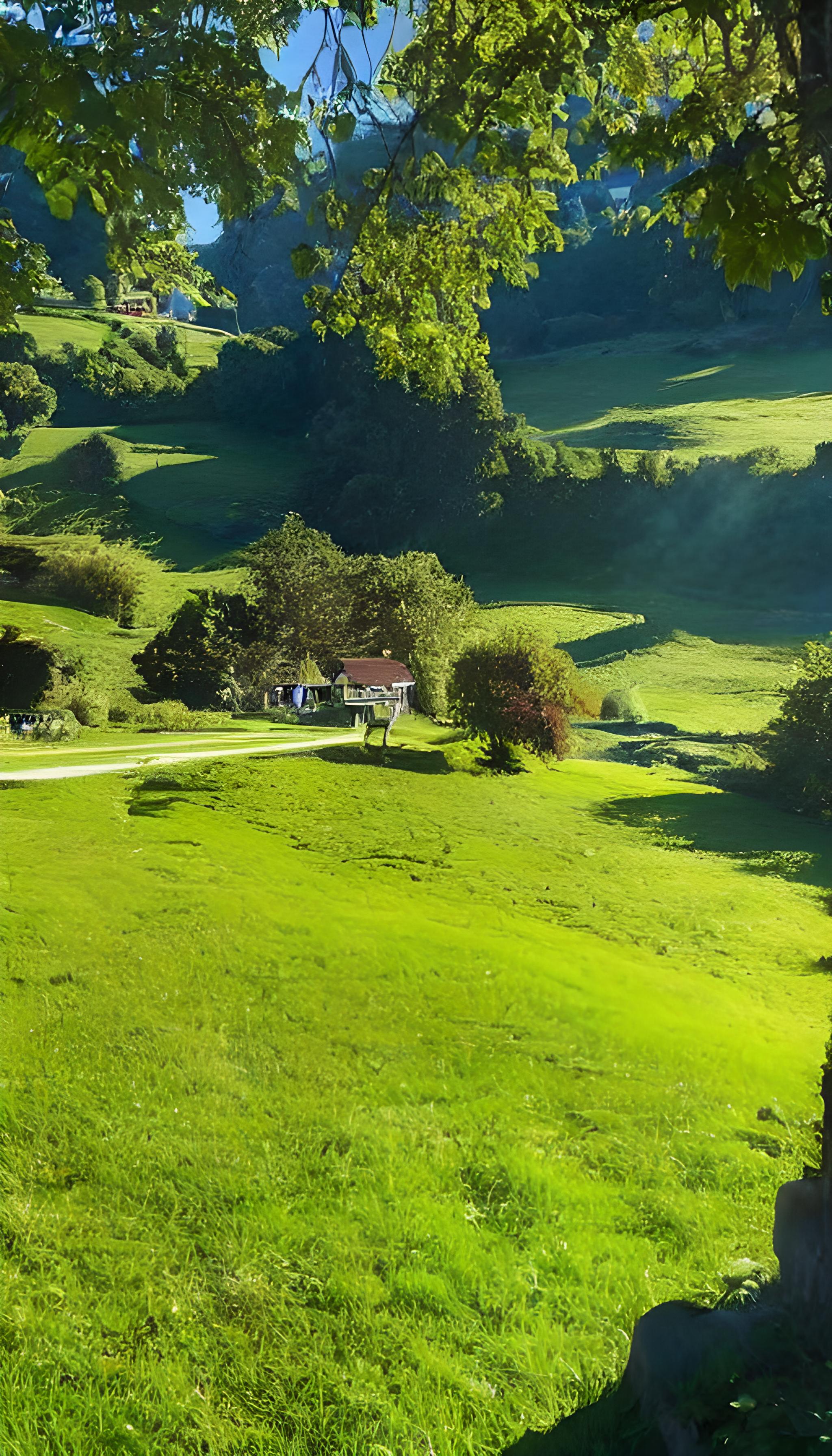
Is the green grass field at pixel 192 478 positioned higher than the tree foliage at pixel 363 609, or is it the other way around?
the green grass field at pixel 192 478

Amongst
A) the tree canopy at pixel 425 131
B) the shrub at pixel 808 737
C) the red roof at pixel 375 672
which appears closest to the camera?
the tree canopy at pixel 425 131

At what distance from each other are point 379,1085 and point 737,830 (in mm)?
1846

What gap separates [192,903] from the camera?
4.12 meters

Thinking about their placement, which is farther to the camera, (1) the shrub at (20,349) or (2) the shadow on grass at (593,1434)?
(1) the shrub at (20,349)

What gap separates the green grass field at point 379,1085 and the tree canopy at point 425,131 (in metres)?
2.14

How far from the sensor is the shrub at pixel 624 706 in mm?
4582

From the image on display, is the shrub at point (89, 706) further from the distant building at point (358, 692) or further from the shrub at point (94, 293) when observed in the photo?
the shrub at point (94, 293)

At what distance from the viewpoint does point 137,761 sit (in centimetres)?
456

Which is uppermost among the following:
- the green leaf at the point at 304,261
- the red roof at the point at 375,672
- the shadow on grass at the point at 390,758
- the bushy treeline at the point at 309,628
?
the green leaf at the point at 304,261

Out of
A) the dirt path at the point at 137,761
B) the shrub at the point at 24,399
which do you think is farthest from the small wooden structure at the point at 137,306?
the dirt path at the point at 137,761

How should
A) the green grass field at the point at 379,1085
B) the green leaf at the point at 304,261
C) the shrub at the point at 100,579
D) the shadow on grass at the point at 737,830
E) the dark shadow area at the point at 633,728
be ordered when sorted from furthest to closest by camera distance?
the shrub at the point at 100,579
the dark shadow area at the point at 633,728
the shadow on grass at the point at 737,830
the green leaf at the point at 304,261
the green grass field at the point at 379,1085

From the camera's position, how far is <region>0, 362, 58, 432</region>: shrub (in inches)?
208

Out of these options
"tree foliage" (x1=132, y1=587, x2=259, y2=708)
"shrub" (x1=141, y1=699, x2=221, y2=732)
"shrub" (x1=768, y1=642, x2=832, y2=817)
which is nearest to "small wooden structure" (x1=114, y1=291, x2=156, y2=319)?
"tree foliage" (x1=132, y1=587, x2=259, y2=708)

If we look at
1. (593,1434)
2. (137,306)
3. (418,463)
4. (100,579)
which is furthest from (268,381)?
(593,1434)
